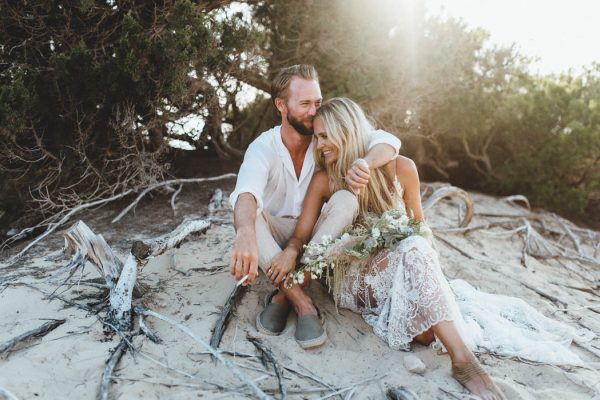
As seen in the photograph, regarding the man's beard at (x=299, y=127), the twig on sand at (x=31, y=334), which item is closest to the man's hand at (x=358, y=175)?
the man's beard at (x=299, y=127)

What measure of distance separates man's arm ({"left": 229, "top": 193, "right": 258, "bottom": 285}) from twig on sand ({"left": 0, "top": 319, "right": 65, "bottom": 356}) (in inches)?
36.2

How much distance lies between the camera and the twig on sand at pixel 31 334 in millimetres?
2161

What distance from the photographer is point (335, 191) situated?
288 cm

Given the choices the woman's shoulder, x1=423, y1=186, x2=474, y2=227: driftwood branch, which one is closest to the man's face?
the woman's shoulder

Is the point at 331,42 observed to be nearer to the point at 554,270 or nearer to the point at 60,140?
the point at 60,140

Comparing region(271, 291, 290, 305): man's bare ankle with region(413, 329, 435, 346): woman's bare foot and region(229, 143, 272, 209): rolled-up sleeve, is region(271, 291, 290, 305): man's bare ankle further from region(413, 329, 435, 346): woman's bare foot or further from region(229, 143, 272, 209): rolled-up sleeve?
region(413, 329, 435, 346): woman's bare foot

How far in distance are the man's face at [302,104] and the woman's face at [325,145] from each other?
0.60 feet

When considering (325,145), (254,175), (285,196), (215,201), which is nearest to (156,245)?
(254,175)

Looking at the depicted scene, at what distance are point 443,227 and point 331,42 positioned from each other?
8.08 ft

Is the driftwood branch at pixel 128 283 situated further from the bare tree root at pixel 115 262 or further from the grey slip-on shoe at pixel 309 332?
the grey slip-on shoe at pixel 309 332

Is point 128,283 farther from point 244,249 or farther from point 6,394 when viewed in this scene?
point 6,394

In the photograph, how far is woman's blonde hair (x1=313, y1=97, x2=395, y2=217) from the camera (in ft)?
9.41

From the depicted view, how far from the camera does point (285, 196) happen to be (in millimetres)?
3191

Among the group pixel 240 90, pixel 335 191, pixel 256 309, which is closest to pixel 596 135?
pixel 240 90
